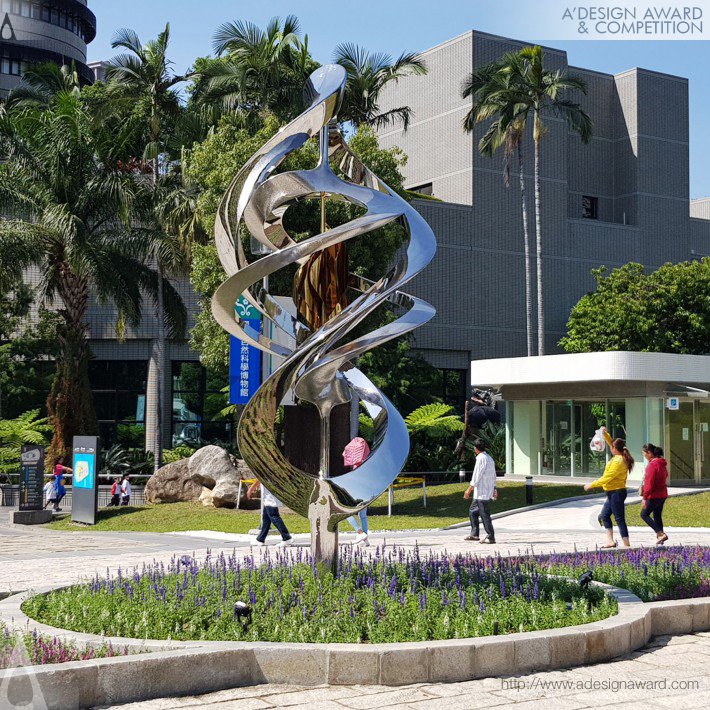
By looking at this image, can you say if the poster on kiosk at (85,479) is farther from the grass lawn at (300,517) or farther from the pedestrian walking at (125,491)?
the pedestrian walking at (125,491)

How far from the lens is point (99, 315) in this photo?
3906cm

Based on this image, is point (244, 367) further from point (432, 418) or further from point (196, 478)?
point (432, 418)

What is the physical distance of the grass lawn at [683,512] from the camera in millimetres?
20500

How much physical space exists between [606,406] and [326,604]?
2266cm

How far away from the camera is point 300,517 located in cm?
2330

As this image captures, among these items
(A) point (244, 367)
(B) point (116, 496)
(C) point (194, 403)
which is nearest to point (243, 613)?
(A) point (244, 367)

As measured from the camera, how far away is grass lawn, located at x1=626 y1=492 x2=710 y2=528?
2050 centimetres

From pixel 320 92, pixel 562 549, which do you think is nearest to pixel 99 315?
pixel 562 549

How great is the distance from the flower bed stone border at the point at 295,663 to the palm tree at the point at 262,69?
942 inches

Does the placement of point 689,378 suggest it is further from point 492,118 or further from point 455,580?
point 455,580

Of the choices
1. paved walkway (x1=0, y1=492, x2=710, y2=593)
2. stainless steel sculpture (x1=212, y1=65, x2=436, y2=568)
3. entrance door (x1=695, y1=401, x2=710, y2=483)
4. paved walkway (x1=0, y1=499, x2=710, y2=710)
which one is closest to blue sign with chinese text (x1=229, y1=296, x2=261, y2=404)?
paved walkway (x1=0, y1=492, x2=710, y2=593)

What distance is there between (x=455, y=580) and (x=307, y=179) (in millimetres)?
3871

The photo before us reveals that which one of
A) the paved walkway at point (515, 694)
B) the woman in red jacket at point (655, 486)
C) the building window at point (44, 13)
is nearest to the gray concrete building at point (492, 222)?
the woman in red jacket at point (655, 486)

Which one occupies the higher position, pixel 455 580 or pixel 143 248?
pixel 143 248
